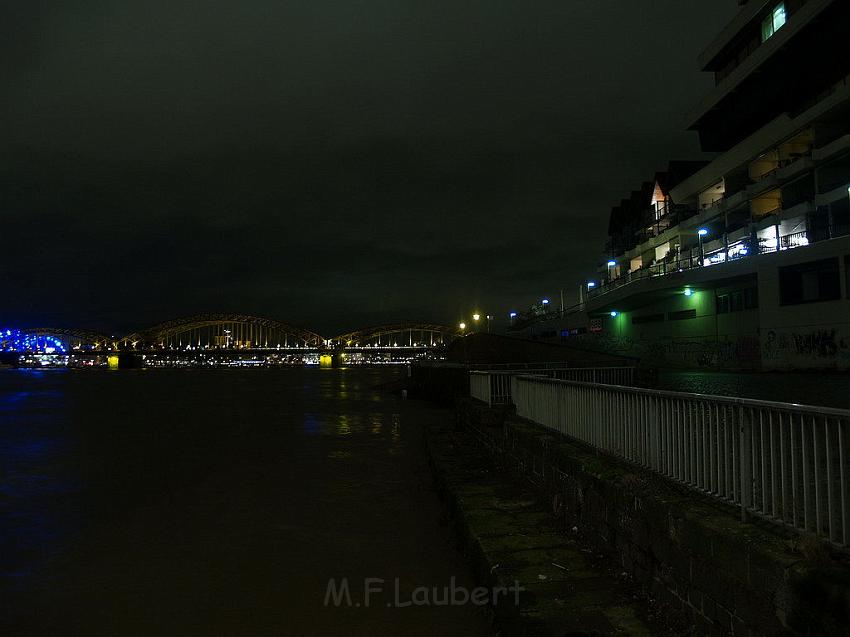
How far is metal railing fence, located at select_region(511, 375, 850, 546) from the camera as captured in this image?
4.10 meters

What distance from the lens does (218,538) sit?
366 inches

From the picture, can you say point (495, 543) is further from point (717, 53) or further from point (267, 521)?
point (717, 53)

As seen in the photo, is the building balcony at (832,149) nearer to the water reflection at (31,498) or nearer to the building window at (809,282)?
the building window at (809,282)

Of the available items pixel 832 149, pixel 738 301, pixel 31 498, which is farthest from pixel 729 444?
pixel 832 149

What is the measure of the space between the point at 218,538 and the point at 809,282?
2965 centimetres

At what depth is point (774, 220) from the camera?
36.0 meters

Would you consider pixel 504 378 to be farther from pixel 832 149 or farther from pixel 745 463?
pixel 832 149

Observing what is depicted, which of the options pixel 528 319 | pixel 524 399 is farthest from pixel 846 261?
pixel 528 319

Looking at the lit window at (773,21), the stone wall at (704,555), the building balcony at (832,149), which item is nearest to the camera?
the stone wall at (704,555)

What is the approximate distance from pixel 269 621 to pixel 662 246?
55.8 metres

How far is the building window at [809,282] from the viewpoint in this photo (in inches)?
1098

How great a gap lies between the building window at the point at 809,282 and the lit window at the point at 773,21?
18612 mm

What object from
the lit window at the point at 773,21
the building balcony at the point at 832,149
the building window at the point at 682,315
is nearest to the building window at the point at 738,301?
the building window at the point at 682,315

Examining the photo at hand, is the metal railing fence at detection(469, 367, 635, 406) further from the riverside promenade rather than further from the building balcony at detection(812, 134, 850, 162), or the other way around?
the building balcony at detection(812, 134, 850, 162)
